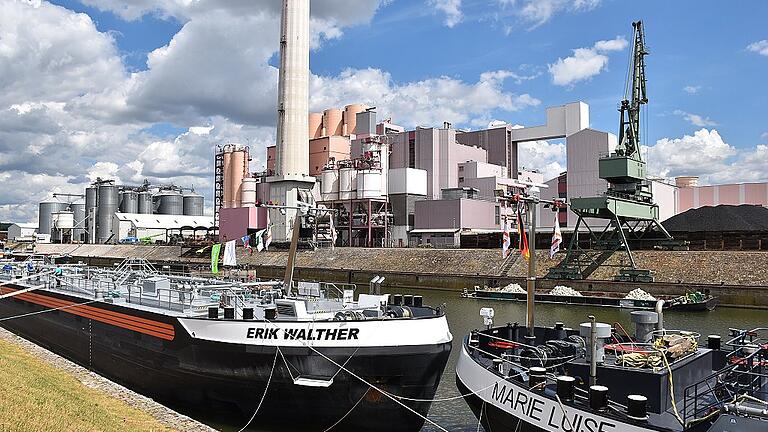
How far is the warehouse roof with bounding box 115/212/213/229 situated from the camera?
131500 mm

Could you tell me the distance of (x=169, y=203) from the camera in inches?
5930

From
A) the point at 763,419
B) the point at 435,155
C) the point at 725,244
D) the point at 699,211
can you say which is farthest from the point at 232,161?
the point at 763,419

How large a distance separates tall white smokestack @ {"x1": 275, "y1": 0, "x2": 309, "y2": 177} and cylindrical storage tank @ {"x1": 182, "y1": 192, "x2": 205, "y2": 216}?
3208 inches

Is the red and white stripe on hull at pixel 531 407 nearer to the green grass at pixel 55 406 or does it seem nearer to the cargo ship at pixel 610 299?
the green grass at pixel 55 406

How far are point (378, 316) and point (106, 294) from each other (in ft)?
38.2

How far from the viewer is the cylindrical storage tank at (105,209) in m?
134

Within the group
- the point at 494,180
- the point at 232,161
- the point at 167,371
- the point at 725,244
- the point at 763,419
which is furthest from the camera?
the point at 232,161

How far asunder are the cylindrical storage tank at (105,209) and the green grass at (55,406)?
12653 centimetres

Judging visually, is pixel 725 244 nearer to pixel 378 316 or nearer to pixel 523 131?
pixel 378 316

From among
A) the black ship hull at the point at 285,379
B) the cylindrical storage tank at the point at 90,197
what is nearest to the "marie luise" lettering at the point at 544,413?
the black ship hull at the point at 285,379

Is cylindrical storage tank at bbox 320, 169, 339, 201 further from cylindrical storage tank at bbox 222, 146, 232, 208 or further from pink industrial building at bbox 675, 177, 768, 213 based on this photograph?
pink industrial building at bbox 675, 177, 768, 213

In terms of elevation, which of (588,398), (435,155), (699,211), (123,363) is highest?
(435,155)

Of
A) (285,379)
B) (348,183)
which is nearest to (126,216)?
(348,183)

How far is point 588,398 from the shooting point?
34.2ft
